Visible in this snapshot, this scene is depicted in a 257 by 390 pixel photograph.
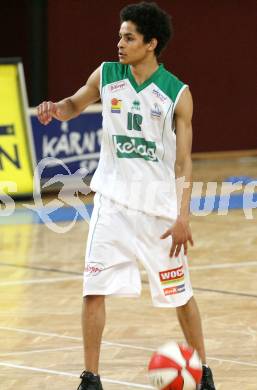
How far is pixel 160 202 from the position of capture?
711cm

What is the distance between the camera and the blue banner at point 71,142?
48.4 ft

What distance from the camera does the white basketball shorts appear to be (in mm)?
6980

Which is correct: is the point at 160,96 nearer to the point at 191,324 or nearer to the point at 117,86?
the point at 117,86

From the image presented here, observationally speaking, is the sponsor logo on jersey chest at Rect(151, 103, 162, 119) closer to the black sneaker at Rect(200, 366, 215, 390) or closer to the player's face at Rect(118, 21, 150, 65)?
the player's face at Rect(118, 21, 150, 65)

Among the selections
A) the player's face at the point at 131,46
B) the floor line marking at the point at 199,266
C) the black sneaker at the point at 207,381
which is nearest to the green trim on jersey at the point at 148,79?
the player's face at the point at 131,46

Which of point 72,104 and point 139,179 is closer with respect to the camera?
point 139,179

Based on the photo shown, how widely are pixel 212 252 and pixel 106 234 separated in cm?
494

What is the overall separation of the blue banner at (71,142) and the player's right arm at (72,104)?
7.43 m

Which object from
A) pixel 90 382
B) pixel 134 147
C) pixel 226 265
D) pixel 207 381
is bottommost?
pixel 226 265

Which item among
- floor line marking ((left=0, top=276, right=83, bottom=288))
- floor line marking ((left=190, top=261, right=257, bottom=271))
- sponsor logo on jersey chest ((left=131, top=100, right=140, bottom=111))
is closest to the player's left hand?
sponsor logo on jersey chest ((left=131, top=100, right=140, bottom=111))

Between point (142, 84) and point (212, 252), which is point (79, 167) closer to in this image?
point (212, 252)

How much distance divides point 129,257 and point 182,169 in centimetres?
60

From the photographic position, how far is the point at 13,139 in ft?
47.1

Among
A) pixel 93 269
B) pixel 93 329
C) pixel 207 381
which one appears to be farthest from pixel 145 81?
pixel 207 381
